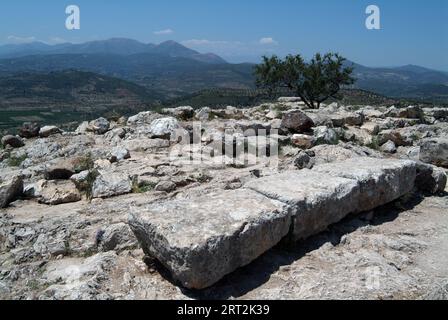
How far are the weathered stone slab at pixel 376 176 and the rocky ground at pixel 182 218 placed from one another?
231 mm

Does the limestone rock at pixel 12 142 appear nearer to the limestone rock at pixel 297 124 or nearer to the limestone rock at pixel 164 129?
the limestone rock at pixel 164 129

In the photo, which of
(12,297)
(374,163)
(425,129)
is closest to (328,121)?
(425,129)

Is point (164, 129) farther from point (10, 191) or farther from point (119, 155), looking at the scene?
point (10, 191)

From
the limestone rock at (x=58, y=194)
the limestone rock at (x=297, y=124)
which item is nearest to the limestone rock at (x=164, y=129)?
the limestone rock at (x=297, y=124)

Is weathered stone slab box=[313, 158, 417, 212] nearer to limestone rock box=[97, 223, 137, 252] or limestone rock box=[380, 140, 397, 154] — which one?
limestone rock box=[97, 223, 137, 252]

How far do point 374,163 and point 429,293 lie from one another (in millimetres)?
3766

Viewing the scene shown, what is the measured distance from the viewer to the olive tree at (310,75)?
1305 inches

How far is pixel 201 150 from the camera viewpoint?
12.7 metres

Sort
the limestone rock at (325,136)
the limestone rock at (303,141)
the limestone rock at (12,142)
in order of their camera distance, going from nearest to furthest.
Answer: the limestone rock at (303,141), the limestone rock at (325,136), the limestone rock at (12,142)

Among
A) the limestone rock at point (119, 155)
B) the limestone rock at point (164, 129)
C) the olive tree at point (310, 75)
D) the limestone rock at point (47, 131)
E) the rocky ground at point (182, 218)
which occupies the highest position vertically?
the olive tree at point (310, 75)

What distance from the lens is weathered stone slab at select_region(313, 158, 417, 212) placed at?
804 cm

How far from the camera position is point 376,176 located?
8102mm

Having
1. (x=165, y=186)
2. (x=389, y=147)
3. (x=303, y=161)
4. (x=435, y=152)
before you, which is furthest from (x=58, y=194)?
(x=389, y=147)
